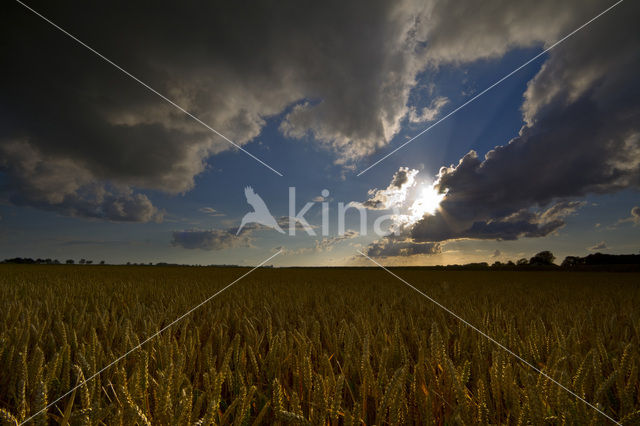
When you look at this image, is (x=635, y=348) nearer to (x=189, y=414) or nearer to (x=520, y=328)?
(x=520, y=328)

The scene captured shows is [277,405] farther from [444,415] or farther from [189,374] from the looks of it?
[189,374]

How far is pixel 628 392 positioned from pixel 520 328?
156cm

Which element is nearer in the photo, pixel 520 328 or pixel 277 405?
pixel 277 405

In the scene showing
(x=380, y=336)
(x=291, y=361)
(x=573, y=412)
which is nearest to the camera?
(x=573, y=412)

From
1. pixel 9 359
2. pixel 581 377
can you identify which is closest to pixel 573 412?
pixel 581 377

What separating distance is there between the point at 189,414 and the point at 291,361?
2.47ft

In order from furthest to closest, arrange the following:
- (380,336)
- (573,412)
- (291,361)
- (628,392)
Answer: (380,336) → (291,361) → (628,392) → (573,412)

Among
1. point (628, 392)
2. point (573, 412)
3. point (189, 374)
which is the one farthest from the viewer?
point (189, 374)

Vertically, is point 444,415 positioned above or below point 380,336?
below

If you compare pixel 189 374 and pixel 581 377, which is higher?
pixel 581 377

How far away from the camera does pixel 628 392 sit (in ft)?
3.60

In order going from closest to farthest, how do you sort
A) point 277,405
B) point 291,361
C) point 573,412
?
1. point 277,405
2. point 573,412
3. point 291,361

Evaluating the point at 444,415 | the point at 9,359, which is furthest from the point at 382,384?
the point at 9,359

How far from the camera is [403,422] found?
102 cm
